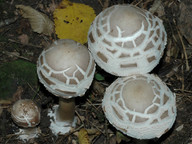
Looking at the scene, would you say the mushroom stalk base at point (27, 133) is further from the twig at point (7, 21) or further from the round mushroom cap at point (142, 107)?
the twig at point (7, 21)

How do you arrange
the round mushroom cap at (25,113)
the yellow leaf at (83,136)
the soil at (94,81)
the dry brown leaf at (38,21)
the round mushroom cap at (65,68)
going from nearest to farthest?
the round mushroom cap at (65,68) < the round mushroom cap at (25,113) < the yellow leaf at (83,136) < the soil at (94,81) < the dry brown leaf at (38,21)

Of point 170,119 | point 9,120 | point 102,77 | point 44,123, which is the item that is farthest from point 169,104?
point 9,120

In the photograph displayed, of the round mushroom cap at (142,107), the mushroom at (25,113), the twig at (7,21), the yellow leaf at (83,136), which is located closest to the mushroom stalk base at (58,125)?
the yellow leaf at (83,136)

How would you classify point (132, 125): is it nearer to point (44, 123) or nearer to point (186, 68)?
point (44, 123)

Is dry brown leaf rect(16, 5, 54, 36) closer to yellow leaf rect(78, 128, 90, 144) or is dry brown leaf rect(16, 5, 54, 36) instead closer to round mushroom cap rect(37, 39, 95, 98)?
round mushroom cap rect(37, 39, 95, 98)

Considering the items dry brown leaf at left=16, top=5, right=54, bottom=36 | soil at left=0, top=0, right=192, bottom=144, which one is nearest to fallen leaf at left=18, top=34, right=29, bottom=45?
soil at left=0, top=0, right=192, bottom=144

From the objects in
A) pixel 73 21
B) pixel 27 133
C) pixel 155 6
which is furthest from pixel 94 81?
pixel 155 6
